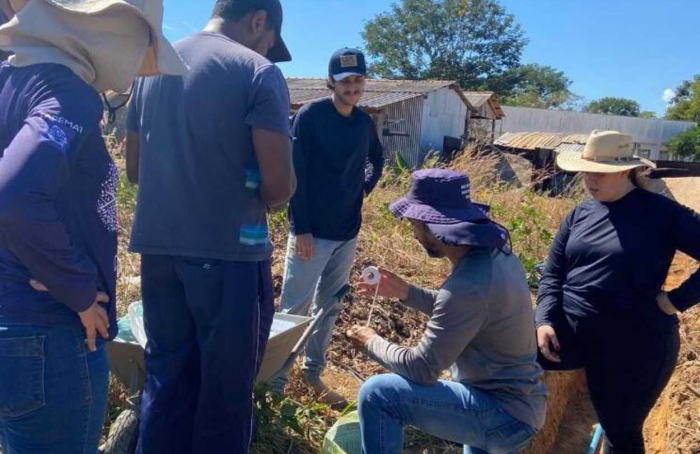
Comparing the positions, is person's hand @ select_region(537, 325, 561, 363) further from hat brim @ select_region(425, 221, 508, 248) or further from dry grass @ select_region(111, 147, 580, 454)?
hat brim @ select_region(425, 221, 508, 248)

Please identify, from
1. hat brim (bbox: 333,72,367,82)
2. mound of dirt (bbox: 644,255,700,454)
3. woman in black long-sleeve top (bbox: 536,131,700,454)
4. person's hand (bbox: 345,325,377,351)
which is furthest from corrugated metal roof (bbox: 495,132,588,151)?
person's hand (bbox: 345,325,377,351)

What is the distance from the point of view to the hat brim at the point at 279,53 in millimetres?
2770

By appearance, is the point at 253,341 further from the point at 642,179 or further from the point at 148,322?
the point at 642,179

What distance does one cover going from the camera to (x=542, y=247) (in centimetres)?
786

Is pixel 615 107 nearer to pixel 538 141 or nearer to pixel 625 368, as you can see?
pixel 538 141

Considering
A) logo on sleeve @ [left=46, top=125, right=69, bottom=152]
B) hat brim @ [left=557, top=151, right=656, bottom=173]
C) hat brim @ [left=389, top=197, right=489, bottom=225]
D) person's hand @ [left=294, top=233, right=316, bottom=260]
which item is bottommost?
person's hand @ [left=294, top=233, right=316, bottom=260]

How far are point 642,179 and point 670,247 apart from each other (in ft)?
1.31

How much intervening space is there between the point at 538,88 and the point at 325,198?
171 ft

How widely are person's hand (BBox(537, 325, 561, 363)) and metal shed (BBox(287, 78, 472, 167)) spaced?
17.2 metres

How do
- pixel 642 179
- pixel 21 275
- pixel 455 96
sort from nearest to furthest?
pixel 21 275
pixel 642 179
pixel 455 96

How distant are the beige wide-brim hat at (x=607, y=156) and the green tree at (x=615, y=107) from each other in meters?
62.7

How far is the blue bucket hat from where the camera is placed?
2.48 meters

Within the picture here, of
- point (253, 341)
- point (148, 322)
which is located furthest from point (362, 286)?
point (148, 322)

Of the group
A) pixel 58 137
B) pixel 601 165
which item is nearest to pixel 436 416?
pixel 601 165
